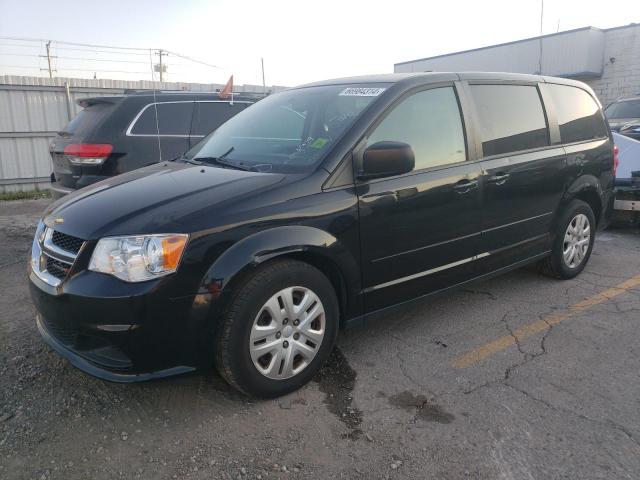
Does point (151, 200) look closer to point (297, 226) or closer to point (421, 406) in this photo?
point (297, 226)

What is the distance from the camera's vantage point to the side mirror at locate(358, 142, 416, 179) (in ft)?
9.89

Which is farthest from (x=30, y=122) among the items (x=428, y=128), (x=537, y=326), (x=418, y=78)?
(x=537, y=326)

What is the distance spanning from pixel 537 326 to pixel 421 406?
4.90 ft

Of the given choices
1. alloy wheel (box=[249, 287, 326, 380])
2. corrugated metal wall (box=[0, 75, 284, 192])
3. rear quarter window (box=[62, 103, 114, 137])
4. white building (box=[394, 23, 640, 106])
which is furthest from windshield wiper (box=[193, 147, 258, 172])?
white building (box=[394, 23, 640, 106])

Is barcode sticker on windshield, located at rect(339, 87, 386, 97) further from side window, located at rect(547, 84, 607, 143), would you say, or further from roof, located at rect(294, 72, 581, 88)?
side window, located at rect(547, 84, 607, 143)

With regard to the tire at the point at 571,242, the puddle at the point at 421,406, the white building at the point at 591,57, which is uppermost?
the white building at the point at 591,57

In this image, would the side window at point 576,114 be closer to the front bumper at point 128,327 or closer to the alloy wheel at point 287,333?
the alloy wheel at point 287,333

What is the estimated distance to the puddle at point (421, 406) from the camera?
8.96 ft

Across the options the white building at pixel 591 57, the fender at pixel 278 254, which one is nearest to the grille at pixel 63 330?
the fender at pixel 278 254

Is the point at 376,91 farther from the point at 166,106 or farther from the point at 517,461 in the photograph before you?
the point at 166,106

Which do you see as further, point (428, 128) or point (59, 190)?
point (59, 190)

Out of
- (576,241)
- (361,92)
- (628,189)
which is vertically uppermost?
(361,92)

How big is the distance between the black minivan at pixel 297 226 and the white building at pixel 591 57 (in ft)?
55.7

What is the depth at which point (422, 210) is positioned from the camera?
337 centimetres
